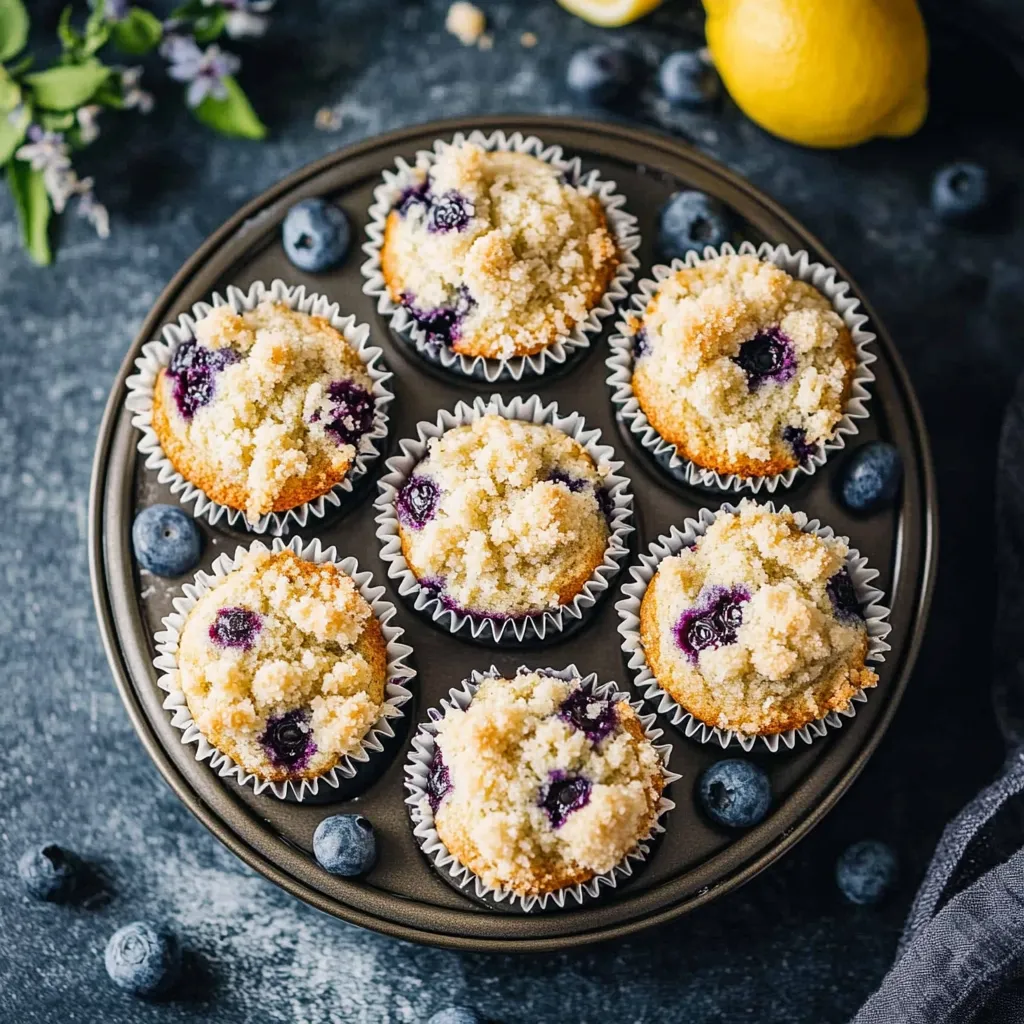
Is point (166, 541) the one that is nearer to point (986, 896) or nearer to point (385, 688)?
point (385, 688)

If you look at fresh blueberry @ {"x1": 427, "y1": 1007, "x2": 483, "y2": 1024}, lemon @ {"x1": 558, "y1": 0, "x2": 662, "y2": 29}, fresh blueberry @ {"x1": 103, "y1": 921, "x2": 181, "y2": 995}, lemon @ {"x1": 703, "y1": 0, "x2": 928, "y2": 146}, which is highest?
lemon @ {"x1": 703, "y1": 0, "x2": 928, "y2": 146}

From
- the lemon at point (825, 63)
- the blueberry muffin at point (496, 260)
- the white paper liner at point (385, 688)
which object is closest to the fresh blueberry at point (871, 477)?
the blueberry muffin at point (496, 260)

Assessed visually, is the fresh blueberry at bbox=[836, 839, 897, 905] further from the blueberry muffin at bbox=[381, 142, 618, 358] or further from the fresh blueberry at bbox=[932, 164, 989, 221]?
the fresh blueberry at bbox=[932, 164, 989, 221]

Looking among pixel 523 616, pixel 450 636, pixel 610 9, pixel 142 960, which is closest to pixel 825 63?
pixel 610 9

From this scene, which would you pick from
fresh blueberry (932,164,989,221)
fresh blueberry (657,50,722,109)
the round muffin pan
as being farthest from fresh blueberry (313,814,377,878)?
fresh blueberry (932,164,989,221)

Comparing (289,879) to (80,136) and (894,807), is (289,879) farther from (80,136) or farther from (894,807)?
(80,136)
